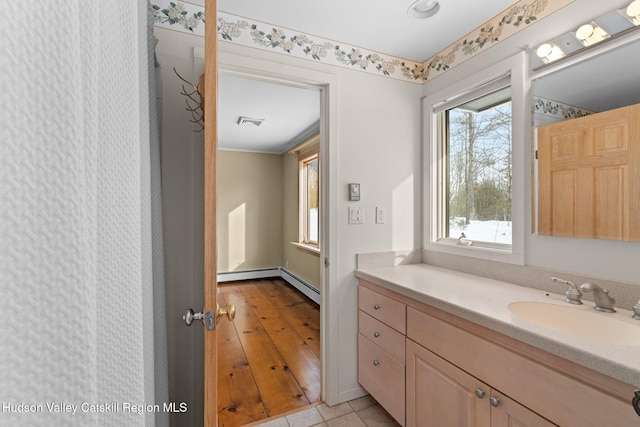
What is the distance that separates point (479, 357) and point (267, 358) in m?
1.91

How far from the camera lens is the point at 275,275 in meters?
5.40

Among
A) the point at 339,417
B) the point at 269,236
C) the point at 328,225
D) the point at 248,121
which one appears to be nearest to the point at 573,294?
the point at 328,225

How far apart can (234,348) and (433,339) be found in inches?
80.0

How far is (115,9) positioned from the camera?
474 mm

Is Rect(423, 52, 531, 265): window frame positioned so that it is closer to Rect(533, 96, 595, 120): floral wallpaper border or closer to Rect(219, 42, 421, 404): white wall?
Rect(533, 96, 595, 120): floral wallpaper border

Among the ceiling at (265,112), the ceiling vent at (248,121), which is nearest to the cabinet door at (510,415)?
A: the ceiling at (265,112)

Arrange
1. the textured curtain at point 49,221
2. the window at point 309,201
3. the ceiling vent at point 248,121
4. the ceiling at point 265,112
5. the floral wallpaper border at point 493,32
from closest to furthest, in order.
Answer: the textured curtain at point 49,221 < the floral wallpaper border at point 493,32 < the ceiling at point 265,112 < the ceiling vent at point 248,121 < the window at point 309,201

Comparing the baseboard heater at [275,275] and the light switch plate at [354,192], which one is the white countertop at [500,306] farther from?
the baseboard heater at [275,275]

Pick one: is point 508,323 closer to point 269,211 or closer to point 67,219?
point 67,219

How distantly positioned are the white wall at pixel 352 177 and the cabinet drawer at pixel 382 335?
91 mm

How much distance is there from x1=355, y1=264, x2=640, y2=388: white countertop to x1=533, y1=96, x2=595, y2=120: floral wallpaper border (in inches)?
34.6

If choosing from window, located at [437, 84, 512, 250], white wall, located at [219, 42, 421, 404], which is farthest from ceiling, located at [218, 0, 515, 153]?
window, located at [437, 84, 512, 250]

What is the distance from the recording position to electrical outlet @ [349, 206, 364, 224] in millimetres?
1945

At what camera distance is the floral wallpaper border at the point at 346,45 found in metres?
1.48
